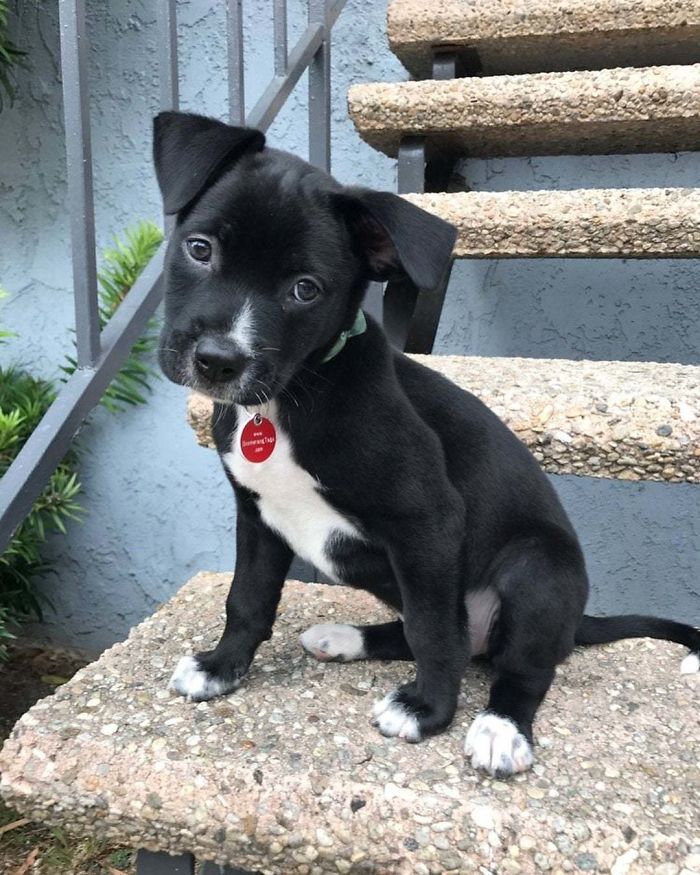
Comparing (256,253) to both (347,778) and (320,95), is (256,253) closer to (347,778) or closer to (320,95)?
(347,778)

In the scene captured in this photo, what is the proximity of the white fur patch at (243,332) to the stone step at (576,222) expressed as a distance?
903 millimetres

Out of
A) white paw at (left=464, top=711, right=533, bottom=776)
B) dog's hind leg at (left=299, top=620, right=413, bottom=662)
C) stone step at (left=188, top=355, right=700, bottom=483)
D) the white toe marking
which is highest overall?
stone step at (left=188, top=355, right=700, bottom=483)

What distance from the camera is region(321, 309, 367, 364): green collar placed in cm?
119

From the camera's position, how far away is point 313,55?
6.99ft

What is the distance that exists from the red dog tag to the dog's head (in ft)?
0.38

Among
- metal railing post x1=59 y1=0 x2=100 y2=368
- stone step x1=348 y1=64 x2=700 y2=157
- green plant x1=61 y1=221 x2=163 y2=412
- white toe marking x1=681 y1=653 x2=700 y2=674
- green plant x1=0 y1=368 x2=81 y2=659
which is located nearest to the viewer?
white toe marking x1=681 y1=653 x2=700 y2=674

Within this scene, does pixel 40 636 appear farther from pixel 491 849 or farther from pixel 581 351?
pixel 491 849

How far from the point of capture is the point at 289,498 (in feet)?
4.00

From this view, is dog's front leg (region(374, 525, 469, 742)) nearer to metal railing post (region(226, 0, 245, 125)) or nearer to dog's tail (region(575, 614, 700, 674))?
dog's tail (region(575, 614, 700, 674))

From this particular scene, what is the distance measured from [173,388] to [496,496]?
5.11ft

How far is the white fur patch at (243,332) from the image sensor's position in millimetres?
1023

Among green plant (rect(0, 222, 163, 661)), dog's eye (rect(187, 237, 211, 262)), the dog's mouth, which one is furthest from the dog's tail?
green plant (rect(0, 222, 163, 661))

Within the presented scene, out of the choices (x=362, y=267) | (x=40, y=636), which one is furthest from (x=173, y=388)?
(x=362, y=267)

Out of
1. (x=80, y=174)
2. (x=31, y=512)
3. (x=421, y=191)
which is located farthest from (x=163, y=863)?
(x=421, y=191)
